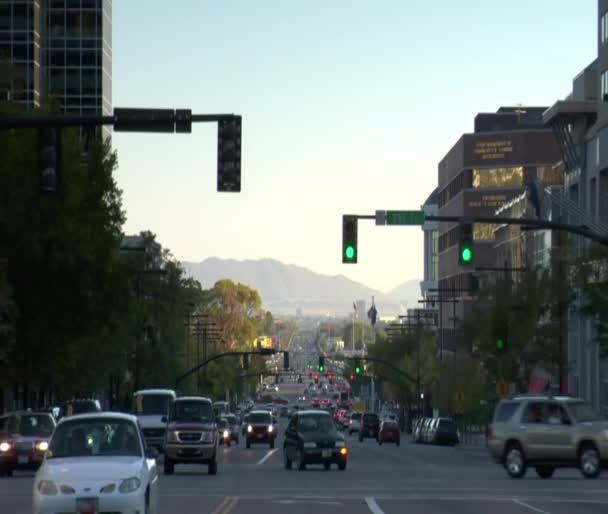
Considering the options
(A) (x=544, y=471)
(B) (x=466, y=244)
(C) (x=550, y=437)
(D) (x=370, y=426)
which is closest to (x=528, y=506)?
(B) (x=466, y=244)

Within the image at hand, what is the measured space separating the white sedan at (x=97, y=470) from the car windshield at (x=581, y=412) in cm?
2158

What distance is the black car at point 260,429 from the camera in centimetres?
8369

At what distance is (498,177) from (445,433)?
57639 mm

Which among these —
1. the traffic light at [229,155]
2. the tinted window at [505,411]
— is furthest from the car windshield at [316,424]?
the traffic light at [229,155]

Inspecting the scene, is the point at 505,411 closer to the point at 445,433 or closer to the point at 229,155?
the point at 229,155

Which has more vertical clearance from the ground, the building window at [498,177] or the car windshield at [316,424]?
the building window at [498,177]

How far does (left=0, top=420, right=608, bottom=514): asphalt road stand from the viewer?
29578mm

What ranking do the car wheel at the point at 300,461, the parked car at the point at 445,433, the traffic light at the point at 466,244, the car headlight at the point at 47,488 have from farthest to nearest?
1. the parked car at the point at 445,433
2. the car wheel at the point at 300,461
3. the traffic light at the point at 466,244
4. the car headlight at the point at 47,488

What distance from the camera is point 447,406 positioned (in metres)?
120

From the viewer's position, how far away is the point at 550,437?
4250 centimetres

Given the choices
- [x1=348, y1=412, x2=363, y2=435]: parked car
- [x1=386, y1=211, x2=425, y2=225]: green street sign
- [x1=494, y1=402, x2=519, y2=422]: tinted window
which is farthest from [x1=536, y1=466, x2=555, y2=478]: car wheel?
[x1=348, y1=412, x2=363, y2=435]: parked car

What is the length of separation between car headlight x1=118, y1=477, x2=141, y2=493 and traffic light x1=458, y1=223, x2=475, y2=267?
57.5 ft

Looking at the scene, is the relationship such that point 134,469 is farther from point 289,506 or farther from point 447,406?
point 447,406

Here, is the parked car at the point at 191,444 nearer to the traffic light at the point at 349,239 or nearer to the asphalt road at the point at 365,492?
the asphalt road at the point at 365,492
